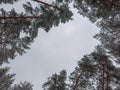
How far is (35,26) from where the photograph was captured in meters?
22.2

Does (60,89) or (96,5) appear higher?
(96,5)

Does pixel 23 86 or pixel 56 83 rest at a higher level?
pixel 23 86

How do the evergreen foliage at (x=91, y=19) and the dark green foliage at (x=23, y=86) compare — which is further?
the dark green foliage at (x=23, y=86)

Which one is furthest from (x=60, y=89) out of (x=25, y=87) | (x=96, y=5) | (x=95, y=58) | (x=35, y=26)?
(x=25, y=87)

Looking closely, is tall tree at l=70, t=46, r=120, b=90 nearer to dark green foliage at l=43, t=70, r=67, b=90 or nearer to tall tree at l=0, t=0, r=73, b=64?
dark green foliage at l=43, t=70, r=67, b=90

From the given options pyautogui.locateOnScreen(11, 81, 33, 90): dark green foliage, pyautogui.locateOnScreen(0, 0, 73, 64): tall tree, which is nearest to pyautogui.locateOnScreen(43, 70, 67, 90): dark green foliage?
pyautogui.locateOnScreen(0, 0, 73, 64): tall tree

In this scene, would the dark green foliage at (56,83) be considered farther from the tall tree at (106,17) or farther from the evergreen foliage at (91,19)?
the tall tree at (106,17)

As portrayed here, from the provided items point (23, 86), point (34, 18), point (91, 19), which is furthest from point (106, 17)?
point (23, 86)

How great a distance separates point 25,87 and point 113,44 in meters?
21.0

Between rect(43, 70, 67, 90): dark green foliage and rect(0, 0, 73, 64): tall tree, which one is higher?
rect(0, 0, 73, 64): tall tree

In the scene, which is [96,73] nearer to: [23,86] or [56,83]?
[56,83]

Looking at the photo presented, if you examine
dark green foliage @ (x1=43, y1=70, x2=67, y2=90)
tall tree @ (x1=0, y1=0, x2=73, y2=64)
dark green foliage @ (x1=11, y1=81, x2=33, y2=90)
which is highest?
dark green foliage @ (x1=11, y1=81, x2=33, y2=90)

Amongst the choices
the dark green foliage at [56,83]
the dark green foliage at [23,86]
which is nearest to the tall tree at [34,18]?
the dark green foliage at [56,83]

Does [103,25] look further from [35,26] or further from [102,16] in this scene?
[35,26]
